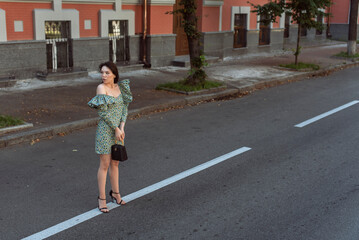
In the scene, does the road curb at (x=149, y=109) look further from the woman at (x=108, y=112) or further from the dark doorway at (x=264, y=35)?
the dark doorway at (x=264, y=35)

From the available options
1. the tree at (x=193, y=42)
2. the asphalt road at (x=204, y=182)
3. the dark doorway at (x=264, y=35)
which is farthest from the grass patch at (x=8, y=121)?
the dark doorway at (x=264, y=35)

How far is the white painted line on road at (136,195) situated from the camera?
4781mm

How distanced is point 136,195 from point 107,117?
1204mm

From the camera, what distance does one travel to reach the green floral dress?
5.11 m

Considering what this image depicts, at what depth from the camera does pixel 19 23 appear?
13.0 meters

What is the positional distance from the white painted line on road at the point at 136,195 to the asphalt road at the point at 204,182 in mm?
81

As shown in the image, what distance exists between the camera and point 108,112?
5.17 m

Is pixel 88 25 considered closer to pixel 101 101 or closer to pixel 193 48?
pixel 193 48

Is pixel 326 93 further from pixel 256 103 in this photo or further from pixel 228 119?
pixel 228 119

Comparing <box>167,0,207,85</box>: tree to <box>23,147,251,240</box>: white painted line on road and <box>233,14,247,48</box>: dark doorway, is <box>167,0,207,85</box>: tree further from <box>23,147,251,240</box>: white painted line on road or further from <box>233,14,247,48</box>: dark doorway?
<box>233,14,247,48</box>: dark doorway

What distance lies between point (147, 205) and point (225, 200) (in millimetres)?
956

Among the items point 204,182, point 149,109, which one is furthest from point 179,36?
point 204,182

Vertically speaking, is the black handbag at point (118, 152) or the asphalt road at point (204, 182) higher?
the black handbag at point (118, 152)

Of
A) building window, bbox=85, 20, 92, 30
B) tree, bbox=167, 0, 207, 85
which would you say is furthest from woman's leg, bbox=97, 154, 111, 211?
building window, bbox=85, 20, 92, 30
